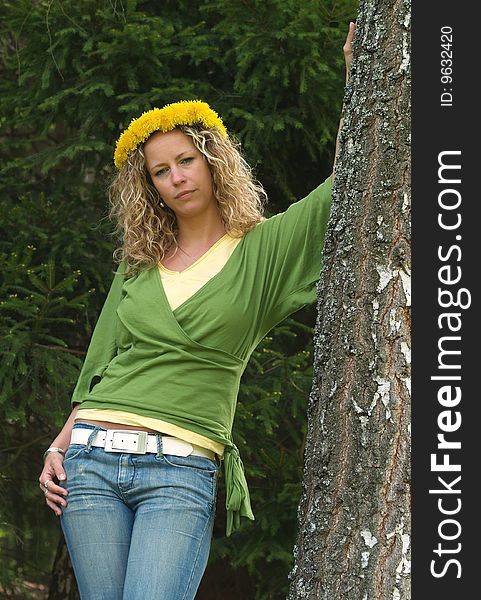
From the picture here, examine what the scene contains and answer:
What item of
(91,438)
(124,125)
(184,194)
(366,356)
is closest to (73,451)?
(91,438)

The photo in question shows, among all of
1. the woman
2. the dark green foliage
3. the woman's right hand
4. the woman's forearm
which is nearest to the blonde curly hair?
the woman

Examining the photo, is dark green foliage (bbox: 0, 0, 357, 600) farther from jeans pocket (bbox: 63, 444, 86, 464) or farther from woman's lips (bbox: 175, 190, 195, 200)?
jeans pocket (bbox: 63, 444, 86, 464)

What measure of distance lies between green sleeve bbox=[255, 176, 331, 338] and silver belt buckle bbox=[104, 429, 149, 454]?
1.57ft

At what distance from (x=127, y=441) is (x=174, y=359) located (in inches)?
10.2

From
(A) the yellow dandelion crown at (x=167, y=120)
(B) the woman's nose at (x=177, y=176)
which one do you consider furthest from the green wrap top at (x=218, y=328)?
(A) the yellow dandelion crown at (x=167, y=120)

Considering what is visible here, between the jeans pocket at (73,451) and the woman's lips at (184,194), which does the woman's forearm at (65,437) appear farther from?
the woman's lips at (184,194)

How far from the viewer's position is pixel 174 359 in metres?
2.65

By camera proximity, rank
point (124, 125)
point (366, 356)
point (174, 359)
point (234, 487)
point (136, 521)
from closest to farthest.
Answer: point (366, 356) < point (136, 521) < point (174, 359) < point (234, 487) < point (124, 125)

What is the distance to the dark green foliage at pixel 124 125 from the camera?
4.22m

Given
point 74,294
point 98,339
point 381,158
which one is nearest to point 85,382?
point 98,339

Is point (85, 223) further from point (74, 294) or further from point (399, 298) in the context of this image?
point (399, 298)

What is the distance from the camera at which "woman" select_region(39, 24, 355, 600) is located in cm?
255

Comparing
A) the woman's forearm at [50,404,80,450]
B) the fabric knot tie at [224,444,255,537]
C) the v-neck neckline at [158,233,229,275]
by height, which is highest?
the v-neck neckline at [158,233,229,275]

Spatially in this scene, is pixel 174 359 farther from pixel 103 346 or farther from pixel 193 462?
pixel 103 346
